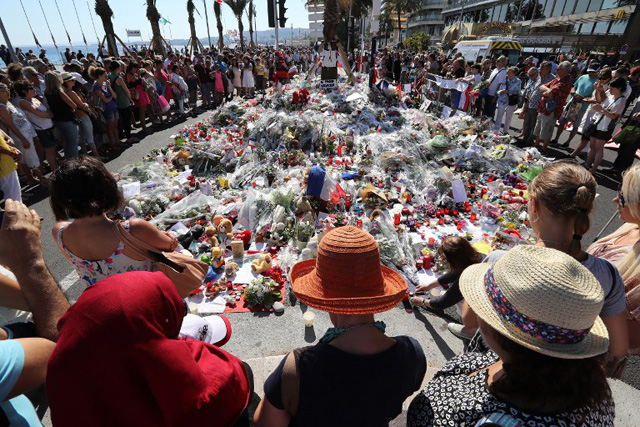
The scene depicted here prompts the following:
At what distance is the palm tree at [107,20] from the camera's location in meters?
15.5

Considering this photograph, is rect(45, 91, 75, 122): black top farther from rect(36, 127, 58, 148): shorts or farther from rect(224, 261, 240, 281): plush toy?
rect(224, 261, 240, 281): plush toy

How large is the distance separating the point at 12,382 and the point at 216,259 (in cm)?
305

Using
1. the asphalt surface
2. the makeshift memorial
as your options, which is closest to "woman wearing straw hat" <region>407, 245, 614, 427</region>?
the asphalt surface

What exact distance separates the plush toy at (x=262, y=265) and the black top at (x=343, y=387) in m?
2.88

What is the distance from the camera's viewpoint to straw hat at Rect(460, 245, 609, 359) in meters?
1.09

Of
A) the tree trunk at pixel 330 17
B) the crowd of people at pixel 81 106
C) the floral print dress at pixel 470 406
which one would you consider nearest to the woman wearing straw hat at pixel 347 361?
the floral print dress at pixel 470 406

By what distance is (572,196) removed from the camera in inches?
70.6

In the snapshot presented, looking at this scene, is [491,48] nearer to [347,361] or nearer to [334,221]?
[334,221]

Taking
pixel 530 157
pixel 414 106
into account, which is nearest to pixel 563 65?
pixel 530 157

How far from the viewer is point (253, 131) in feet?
26.3

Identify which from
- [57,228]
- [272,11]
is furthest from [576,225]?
[272,11]

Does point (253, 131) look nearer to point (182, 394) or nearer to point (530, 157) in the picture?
point (530, 157)

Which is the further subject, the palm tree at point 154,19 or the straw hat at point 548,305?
the palm tree at point 154,19

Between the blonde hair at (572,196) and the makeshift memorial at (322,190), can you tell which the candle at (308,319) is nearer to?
the makeshift memorial at (322,190)
